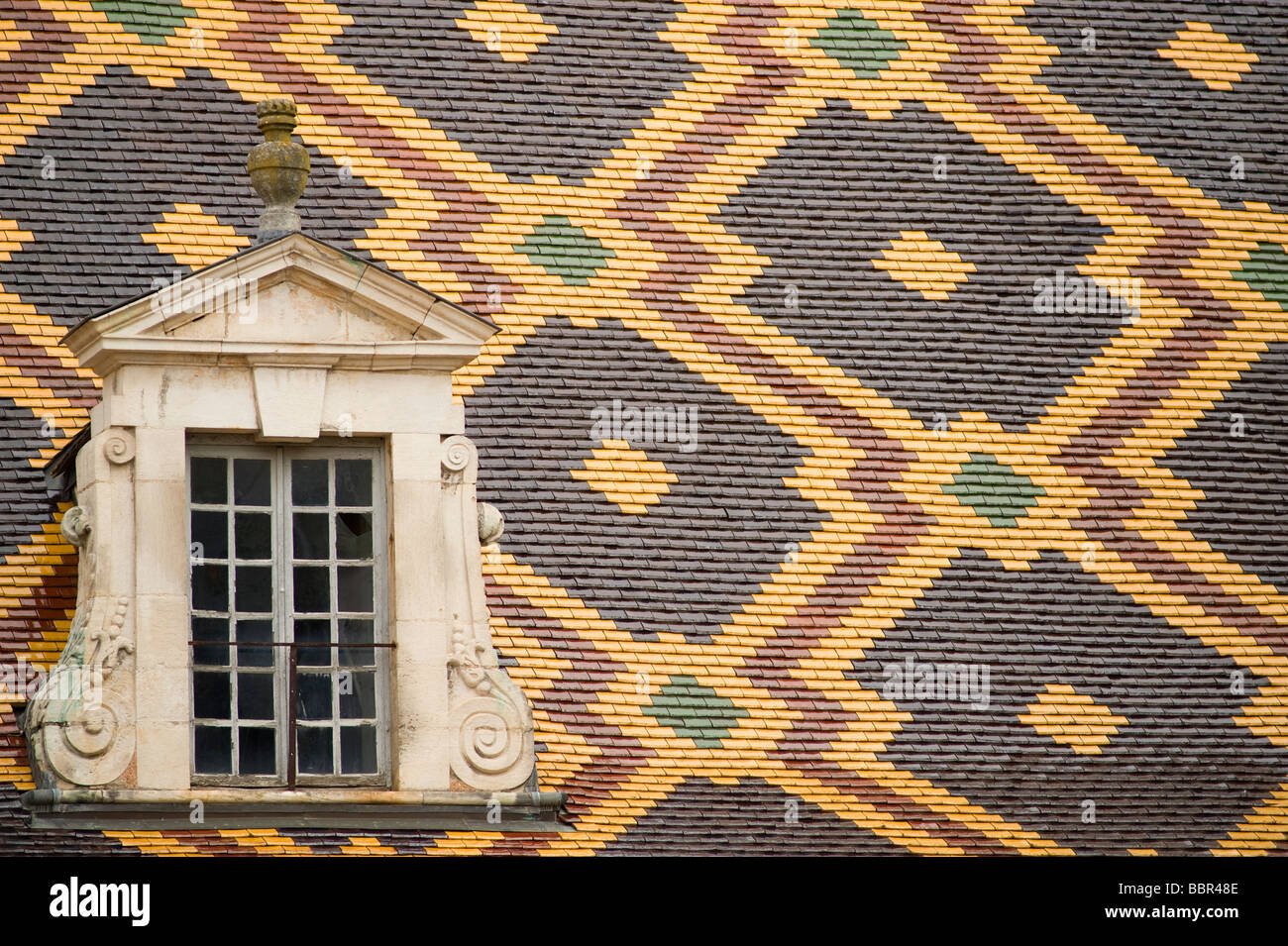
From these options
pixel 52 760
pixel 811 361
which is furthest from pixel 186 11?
pixel 52 760

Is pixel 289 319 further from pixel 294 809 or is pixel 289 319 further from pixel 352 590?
pixel 294 809

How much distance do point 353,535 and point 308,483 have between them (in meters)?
0.29

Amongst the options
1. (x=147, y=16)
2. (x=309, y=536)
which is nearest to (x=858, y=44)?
(x=147, y=16)

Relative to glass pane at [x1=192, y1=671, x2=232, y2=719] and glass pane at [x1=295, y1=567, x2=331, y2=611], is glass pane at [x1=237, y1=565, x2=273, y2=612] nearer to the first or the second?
glass pane at [x1=295, y1=567, x2=331, y2=611]

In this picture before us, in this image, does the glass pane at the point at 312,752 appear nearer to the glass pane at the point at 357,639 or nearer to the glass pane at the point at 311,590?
the glass pane at the point at 357,639

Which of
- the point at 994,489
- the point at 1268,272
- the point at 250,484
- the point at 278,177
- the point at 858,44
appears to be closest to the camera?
the point at 250,484

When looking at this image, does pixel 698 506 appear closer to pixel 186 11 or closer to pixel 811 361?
pixel 811 361

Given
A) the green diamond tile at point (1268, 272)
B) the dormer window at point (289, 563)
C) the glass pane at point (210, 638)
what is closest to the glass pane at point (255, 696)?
the dormer window at point (289, 563)

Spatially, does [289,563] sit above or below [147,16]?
below

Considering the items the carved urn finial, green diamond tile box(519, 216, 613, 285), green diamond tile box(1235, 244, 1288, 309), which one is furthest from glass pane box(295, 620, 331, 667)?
green diamond tile box(1235, 244, 1288, 309)

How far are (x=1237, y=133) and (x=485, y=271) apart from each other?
14.0ft

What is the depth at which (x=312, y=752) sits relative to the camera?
11.9m

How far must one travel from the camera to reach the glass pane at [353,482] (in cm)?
1223

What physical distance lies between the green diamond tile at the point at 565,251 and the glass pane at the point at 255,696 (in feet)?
9.95
